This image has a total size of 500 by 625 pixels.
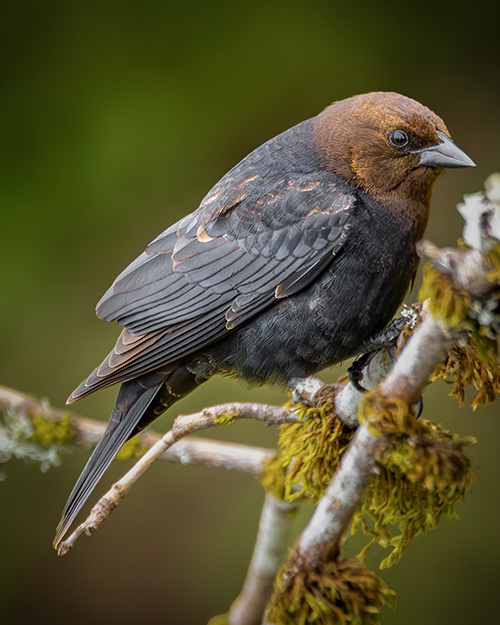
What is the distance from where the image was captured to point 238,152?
130 inches

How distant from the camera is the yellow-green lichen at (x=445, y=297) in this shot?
1.00 meters

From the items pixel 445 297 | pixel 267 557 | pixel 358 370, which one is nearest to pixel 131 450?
pixel 267 557

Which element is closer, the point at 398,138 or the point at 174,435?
the point at 174,435

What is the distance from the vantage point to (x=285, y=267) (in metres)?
1.72

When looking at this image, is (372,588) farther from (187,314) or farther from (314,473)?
(187,314)

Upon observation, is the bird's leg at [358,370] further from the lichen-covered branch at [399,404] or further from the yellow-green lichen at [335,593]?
the yellow-green lichen at [335,593]

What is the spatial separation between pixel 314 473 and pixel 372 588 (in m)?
0.36

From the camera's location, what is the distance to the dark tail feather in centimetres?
182

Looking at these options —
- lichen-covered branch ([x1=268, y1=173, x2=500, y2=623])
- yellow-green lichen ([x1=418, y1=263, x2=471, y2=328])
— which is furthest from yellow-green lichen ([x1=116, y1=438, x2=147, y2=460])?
yellow-green lichen ([x1=418, y1=263, x2=471, y2=328])

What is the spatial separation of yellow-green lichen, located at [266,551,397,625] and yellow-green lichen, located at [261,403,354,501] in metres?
0.29

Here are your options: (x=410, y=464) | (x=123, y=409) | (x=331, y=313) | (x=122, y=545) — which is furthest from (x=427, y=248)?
(x=122, y=545)

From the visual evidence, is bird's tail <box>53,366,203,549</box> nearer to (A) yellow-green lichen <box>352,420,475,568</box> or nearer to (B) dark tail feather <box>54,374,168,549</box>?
(B) dark tail feather <box>54,374,168,549</box>

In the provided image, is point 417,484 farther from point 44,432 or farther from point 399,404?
point 44,432

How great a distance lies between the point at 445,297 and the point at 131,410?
1151mm
